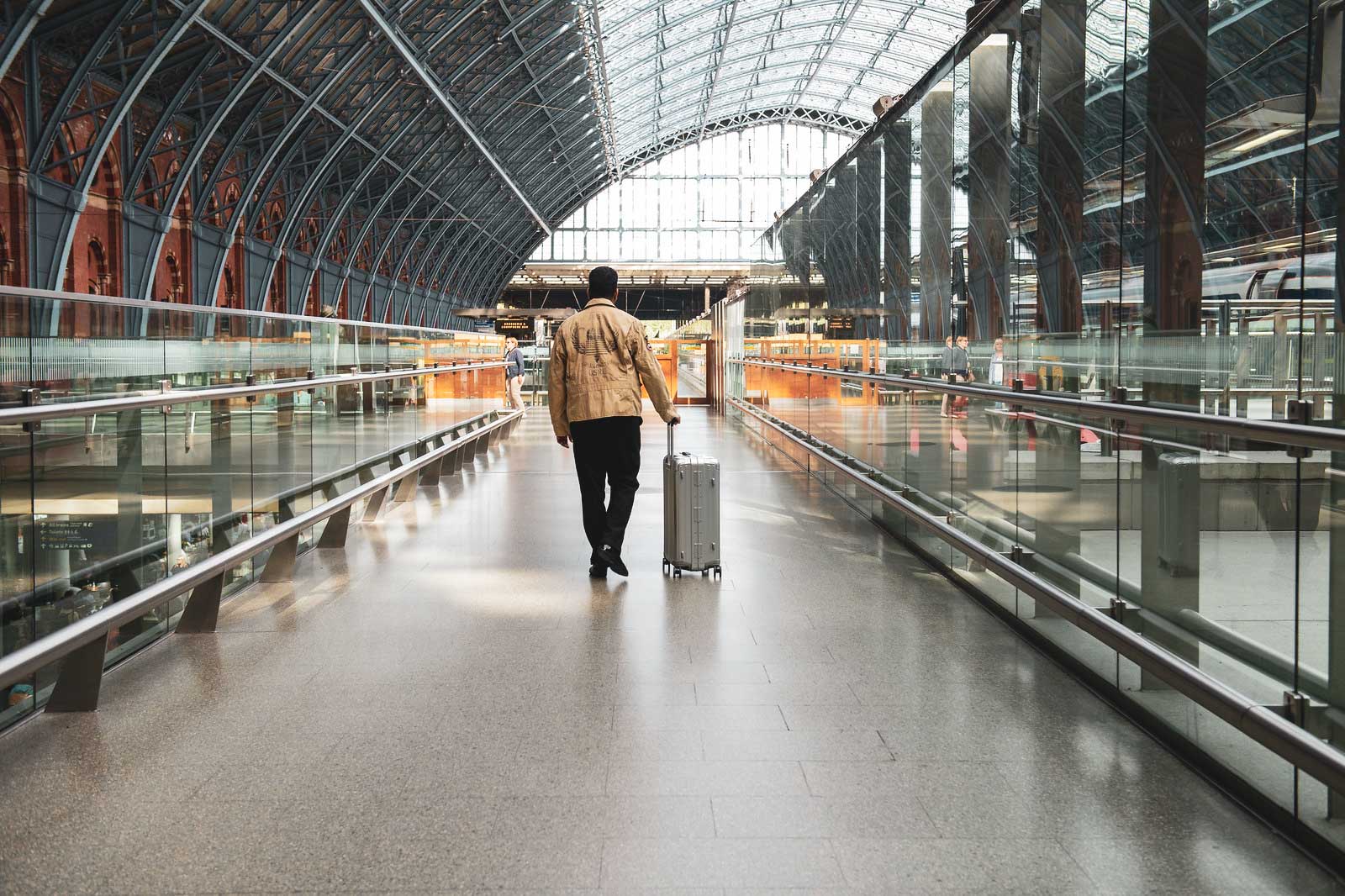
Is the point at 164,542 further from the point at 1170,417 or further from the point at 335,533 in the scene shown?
the point at 1170,417

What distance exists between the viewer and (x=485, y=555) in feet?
26.1

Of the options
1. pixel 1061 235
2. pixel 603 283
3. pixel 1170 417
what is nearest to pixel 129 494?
pixel 603 283

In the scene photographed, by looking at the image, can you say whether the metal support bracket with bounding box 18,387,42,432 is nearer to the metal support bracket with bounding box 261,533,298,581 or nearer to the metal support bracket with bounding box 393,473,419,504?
the metal support bracket with bounding box 261,533,298,581

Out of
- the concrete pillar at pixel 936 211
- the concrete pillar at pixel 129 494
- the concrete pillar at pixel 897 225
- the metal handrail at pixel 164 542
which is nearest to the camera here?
the metal handrail at pixel 164 542

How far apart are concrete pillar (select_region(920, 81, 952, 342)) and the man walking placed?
5.75 feet

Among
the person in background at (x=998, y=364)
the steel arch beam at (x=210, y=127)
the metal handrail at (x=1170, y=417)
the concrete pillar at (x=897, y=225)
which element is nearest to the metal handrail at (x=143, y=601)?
the metal handrail at (x=1170, y=417)

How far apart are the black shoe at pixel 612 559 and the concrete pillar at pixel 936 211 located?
7.45 feet

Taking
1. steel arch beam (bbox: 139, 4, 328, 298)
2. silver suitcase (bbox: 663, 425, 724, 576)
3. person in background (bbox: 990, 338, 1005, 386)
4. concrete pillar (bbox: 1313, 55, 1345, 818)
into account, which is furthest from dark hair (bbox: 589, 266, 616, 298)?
steel arch beam (bbox: 139, 4, 328, 298)

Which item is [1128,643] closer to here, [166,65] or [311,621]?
[311,621]

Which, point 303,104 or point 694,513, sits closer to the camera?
point 694,513

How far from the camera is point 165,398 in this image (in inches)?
200

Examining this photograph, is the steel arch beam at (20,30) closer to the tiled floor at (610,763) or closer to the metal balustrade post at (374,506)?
the metal balustrade post at (374,506)

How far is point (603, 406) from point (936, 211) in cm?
242

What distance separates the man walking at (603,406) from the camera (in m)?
7.09
